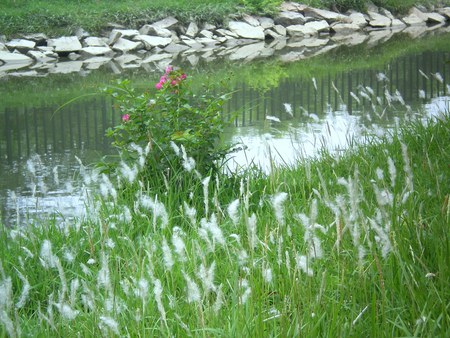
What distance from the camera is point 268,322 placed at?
9.21 ft

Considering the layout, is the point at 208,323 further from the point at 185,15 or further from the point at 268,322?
the point at 185,15

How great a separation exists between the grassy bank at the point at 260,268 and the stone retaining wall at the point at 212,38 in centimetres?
1184

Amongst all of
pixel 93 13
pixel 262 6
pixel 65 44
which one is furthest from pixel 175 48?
pixel 262 6

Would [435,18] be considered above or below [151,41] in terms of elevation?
below

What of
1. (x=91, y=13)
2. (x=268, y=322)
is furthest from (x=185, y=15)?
(x=268, y=322)

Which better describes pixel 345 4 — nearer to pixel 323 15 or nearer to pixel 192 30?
pixel 323 15

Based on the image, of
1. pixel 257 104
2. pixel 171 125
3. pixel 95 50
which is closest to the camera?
pixel 171 125

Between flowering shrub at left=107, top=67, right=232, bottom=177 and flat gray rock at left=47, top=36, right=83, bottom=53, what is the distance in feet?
41.8

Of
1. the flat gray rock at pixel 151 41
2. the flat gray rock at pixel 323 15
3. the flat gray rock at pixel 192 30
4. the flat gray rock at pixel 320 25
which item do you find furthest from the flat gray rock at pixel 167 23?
the flat gray rock at pixel 323 15

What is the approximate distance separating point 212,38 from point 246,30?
149cm

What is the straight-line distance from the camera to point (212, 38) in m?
20.8

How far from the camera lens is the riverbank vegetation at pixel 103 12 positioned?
18.5 metres

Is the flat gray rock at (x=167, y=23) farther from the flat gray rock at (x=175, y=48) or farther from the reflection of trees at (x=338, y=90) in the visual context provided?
the reflection of trees at (x=338, y=90)

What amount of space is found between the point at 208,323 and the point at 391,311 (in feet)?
1.98
